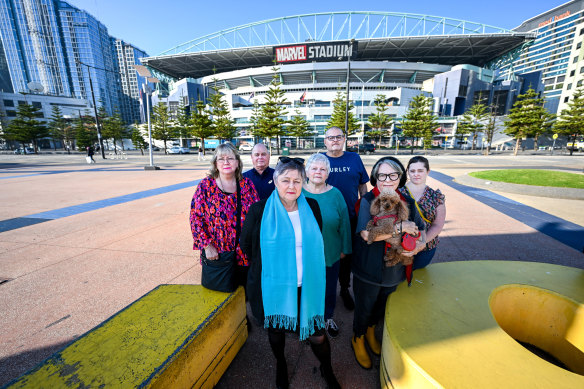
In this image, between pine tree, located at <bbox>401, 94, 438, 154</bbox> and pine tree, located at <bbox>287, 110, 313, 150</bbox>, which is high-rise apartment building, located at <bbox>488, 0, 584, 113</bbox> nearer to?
pine tree, located at <bbox>401, 94, 438, 154</bbox>

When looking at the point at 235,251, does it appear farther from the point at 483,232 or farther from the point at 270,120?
the point at 270,120

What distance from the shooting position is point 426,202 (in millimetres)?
2213

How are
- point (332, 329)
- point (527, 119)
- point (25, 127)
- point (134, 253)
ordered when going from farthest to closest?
point (25, 127), point (527, 119), point (134, 253), point (332, 329)

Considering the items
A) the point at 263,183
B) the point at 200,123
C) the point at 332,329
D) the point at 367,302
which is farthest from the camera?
the point at 200,123

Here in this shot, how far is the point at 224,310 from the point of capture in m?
1.85

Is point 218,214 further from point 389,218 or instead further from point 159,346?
point 389,218

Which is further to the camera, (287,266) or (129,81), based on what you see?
(129,81)

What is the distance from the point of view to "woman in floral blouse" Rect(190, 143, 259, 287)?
2064 mm

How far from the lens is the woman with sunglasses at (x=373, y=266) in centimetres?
191

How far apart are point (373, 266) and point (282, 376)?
1162mm

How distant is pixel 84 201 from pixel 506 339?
1012 centimetres

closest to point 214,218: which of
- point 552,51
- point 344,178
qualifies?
point 344,178

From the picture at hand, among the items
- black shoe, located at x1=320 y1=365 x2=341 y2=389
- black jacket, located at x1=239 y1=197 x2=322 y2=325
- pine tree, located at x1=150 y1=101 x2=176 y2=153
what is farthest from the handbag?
pine tree, located at x1=150 y1=101 x2=176 y2=153

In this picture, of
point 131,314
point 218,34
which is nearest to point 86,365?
point 131,314
